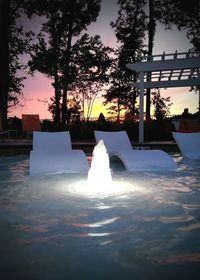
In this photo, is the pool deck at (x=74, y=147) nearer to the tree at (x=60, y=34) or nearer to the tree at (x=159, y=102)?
the tree at (x=60, y=34)

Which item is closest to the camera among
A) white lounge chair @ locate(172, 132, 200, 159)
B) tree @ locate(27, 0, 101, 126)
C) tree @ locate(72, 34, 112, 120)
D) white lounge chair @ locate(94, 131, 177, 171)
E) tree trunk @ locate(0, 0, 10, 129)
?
white lounge chair @ locate(94, 131, 177, 171)

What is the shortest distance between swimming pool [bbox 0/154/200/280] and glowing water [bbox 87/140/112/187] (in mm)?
325

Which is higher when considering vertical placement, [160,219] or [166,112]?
[166,112]

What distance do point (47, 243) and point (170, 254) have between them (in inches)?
50.0

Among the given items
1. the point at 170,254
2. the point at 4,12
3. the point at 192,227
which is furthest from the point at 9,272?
the point at 4,12

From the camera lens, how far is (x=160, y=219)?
4.82 metres

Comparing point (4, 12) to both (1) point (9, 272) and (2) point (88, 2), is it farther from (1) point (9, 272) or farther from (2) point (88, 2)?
(1) point (9, 272)

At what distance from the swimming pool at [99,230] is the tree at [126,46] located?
19.4 meters

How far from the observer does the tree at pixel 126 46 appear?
26250 millimetres

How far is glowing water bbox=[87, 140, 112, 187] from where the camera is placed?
7324 mm

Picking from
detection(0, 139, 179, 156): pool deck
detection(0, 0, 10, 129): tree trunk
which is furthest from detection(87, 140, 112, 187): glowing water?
detection(0, 0, 10, 129): tree trunk

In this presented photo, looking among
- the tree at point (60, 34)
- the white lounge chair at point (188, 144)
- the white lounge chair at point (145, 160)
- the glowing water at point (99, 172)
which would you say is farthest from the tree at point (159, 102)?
the glowing water at point (99, 172)

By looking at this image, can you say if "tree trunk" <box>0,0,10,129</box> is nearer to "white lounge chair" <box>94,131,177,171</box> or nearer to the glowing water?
"white lounge chair" <box>94,131,177,171</box>

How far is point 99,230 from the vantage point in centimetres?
436
